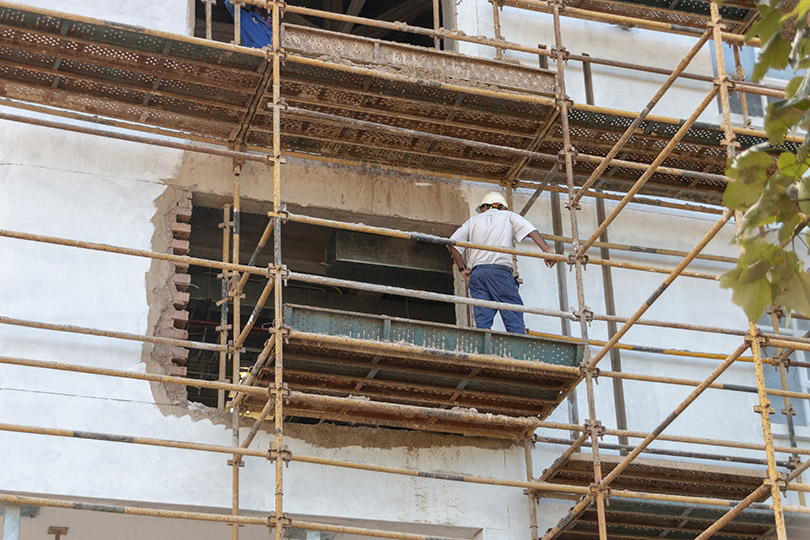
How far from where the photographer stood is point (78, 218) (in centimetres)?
1191

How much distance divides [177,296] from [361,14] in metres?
8.50

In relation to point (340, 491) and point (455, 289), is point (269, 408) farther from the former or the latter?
point (455, 289)

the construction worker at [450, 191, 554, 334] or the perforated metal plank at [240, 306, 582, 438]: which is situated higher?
the construction worker at [450, 191, 554, 334]

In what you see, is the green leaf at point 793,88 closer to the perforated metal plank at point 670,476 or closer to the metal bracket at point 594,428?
the metal bracket at point 594,428

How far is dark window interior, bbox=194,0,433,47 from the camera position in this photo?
1816 cm

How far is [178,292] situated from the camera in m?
12.1

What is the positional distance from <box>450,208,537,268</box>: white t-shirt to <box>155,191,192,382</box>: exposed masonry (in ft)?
8.55

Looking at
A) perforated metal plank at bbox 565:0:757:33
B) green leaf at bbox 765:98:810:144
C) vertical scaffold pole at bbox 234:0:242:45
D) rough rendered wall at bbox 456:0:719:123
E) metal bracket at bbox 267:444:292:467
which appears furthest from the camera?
perforated metal plank at bbox 565:0:757:33

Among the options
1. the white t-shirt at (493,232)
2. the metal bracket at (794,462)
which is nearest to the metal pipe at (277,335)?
the white t-shirt at (493,232)

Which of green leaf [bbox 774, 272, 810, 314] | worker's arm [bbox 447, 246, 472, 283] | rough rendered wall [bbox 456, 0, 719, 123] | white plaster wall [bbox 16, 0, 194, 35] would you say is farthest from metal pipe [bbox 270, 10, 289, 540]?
green leaf [bbox 774, 272, 810, 314]

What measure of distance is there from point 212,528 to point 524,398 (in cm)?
307

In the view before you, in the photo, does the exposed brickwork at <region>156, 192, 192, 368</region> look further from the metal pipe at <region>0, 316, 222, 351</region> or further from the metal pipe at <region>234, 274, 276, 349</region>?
the metal pipe at <region>234, 274, 276, 349</region>

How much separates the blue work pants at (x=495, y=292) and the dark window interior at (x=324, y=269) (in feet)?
5.68

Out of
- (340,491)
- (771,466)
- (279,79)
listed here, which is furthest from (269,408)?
(771,466)
